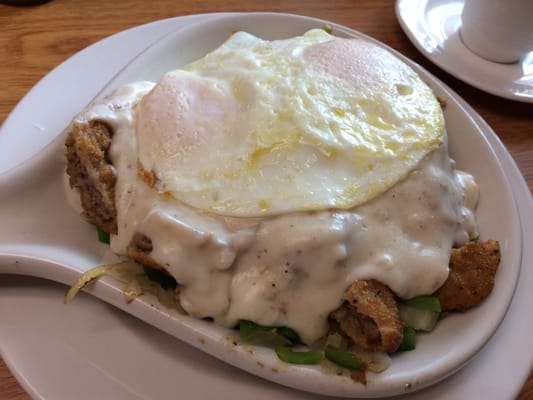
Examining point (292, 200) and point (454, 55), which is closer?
point (292, 200)

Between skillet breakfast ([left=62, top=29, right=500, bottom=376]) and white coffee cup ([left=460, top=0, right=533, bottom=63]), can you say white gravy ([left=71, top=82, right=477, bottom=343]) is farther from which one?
white coffee cup ([left=460, top=0, right=533, bottom=63])

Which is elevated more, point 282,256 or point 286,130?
point 286,130

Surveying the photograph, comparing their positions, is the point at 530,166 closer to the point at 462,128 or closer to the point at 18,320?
the point at 462,128

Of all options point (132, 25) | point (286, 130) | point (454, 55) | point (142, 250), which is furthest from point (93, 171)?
point (454, 55)

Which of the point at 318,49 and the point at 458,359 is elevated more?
the point at 318,49

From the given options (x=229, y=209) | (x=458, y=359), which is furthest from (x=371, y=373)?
(x=229, y=209)

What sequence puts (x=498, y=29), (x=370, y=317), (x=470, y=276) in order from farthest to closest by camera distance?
(x=498, y=29) < (x=470, y=276) < (x=370, y=317)

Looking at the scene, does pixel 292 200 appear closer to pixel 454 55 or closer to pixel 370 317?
pixel 370 317

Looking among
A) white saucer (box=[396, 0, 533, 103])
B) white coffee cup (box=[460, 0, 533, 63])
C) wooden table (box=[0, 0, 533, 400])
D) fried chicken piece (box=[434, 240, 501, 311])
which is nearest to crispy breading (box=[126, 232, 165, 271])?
fried chicken piece (box=[434, 240, 501, 311])
